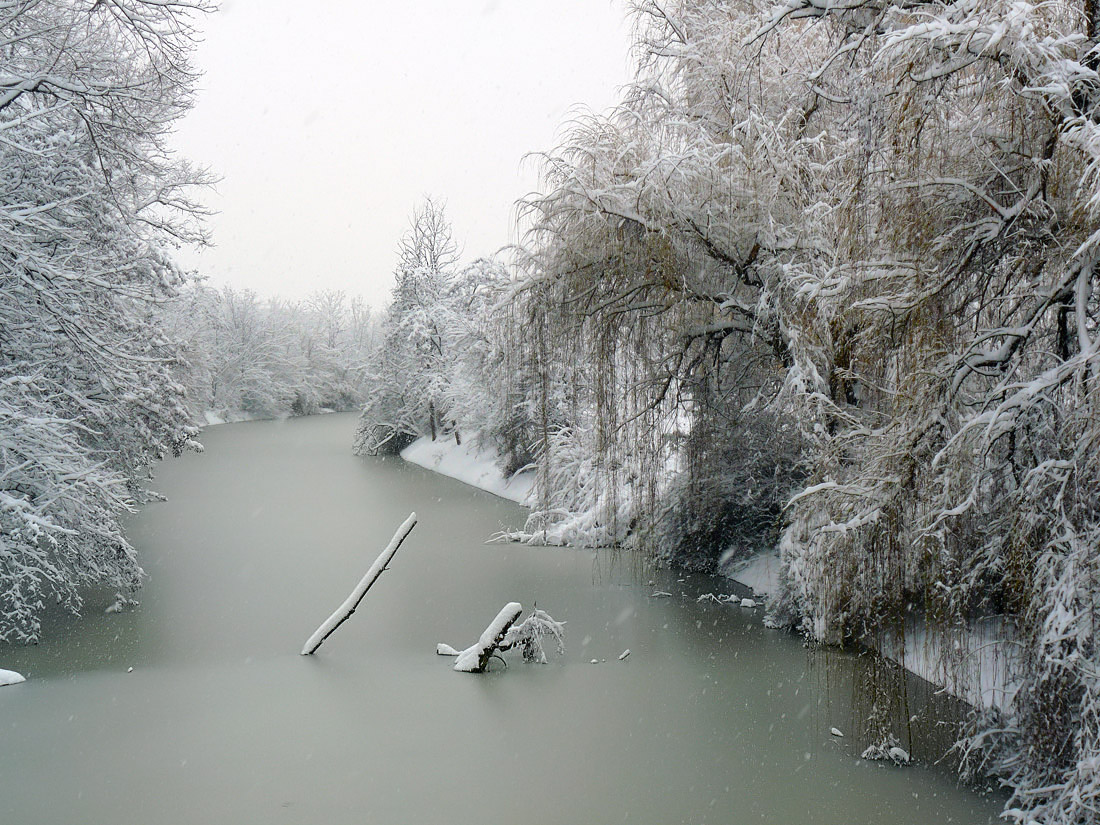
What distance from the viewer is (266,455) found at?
3192 cm

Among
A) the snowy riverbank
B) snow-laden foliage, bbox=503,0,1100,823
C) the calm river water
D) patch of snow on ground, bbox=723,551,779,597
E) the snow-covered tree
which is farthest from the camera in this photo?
the snow-covered tree

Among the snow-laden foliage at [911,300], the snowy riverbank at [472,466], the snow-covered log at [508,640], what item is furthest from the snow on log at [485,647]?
the snowy riverbank at [472,466]

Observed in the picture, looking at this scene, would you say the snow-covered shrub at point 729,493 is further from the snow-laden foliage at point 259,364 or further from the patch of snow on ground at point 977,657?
the snow-laden foliage at point 259,364

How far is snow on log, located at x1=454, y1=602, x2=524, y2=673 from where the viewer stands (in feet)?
29.2

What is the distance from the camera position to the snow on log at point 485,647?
8.89 meters

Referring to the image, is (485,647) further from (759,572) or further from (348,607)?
(759,572)

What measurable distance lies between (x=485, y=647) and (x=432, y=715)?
1.23m

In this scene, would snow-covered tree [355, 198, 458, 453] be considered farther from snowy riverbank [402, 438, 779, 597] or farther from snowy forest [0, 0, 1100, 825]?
snowy forest [0, 0, 1100, 825]

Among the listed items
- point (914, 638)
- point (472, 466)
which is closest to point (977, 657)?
point (914, 638)

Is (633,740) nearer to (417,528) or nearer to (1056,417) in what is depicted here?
(1056,417)

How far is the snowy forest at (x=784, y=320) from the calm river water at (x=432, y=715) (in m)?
0.64

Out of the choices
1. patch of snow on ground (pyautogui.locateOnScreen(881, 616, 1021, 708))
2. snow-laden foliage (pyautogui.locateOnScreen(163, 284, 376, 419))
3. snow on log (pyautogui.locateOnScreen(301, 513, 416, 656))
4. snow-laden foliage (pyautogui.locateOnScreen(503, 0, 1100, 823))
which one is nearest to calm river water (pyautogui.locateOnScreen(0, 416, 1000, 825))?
snow on log (pyautogui.locateOnScreen(301, 513, 416, 656))

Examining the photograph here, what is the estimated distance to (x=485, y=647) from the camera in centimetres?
890

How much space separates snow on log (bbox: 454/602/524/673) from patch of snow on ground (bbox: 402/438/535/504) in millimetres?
10470
